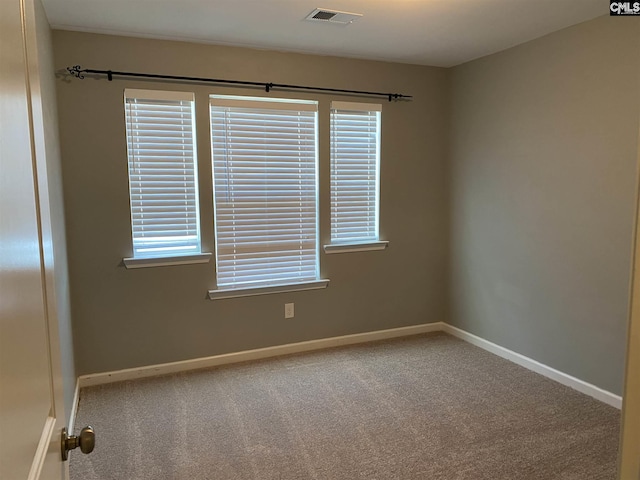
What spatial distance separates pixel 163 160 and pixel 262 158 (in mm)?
728

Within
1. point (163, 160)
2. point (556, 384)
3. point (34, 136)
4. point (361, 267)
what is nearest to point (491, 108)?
point (361, 267)

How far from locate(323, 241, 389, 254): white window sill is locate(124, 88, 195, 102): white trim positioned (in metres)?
1.55

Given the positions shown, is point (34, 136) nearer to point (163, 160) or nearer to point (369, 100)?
point (163, 160)

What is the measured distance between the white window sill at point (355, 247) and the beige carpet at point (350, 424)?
2.93ft

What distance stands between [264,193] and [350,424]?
5.91ft

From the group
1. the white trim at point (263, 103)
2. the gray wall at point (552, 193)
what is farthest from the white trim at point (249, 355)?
the white trim at point (263, 103)

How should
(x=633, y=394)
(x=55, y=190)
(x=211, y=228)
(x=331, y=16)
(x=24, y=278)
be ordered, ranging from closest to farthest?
(x=24, y=278), (x=633, y=394), (x=55, y=190), (x=331, y=16), (x=211, y=228)

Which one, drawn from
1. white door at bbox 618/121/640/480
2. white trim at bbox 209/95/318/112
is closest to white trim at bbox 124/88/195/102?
white trim at bbox 209/95/318/112

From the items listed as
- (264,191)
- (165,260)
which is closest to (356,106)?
(264,191)

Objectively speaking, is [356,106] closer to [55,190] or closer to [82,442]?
[55,190]

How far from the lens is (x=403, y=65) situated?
3.85 m

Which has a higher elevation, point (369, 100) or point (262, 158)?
point (369, 100)

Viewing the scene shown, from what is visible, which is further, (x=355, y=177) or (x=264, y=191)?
(x=355, y=177)

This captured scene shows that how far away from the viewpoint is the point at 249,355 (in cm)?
359
